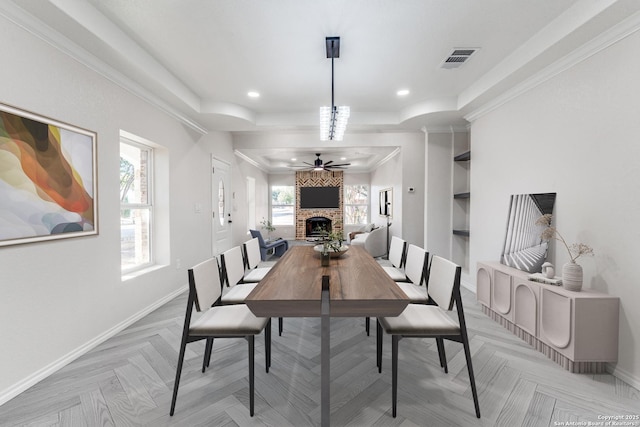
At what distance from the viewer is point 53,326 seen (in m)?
1.93

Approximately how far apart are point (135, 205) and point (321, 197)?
6439 mm

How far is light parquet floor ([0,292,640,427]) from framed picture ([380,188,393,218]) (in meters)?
4.18

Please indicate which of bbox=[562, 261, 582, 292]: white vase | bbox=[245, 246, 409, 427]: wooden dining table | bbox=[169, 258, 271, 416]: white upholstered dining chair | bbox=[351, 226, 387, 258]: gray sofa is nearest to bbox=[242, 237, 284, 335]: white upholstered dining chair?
bbox=[169, 258, 271, 416]: white upholstered dining chair

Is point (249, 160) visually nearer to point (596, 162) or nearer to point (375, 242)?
point (375, 242)

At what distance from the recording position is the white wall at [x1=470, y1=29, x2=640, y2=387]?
71.4 inches

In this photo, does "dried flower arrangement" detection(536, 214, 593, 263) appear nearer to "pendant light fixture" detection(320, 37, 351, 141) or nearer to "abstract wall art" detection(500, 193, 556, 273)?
"abstract wall art" detection(500, 193, 556, 273)

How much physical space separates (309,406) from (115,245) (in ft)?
7.50

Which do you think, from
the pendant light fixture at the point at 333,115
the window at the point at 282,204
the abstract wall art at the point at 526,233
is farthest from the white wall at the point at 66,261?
the window at the point at 282,204

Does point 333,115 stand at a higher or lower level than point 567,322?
higher

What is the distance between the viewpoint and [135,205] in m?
2.99

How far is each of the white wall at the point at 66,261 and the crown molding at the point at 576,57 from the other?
13.1ft

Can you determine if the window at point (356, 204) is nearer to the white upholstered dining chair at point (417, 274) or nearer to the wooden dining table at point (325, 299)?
the white upholstered dining chair at point (417, 274)

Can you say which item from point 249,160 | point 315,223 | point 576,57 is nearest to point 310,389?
point 576,57

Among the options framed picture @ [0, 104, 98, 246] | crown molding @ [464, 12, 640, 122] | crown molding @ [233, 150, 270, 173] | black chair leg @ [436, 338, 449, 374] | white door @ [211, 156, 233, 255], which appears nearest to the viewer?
framed picture @ [0, 104, 98, 246]
